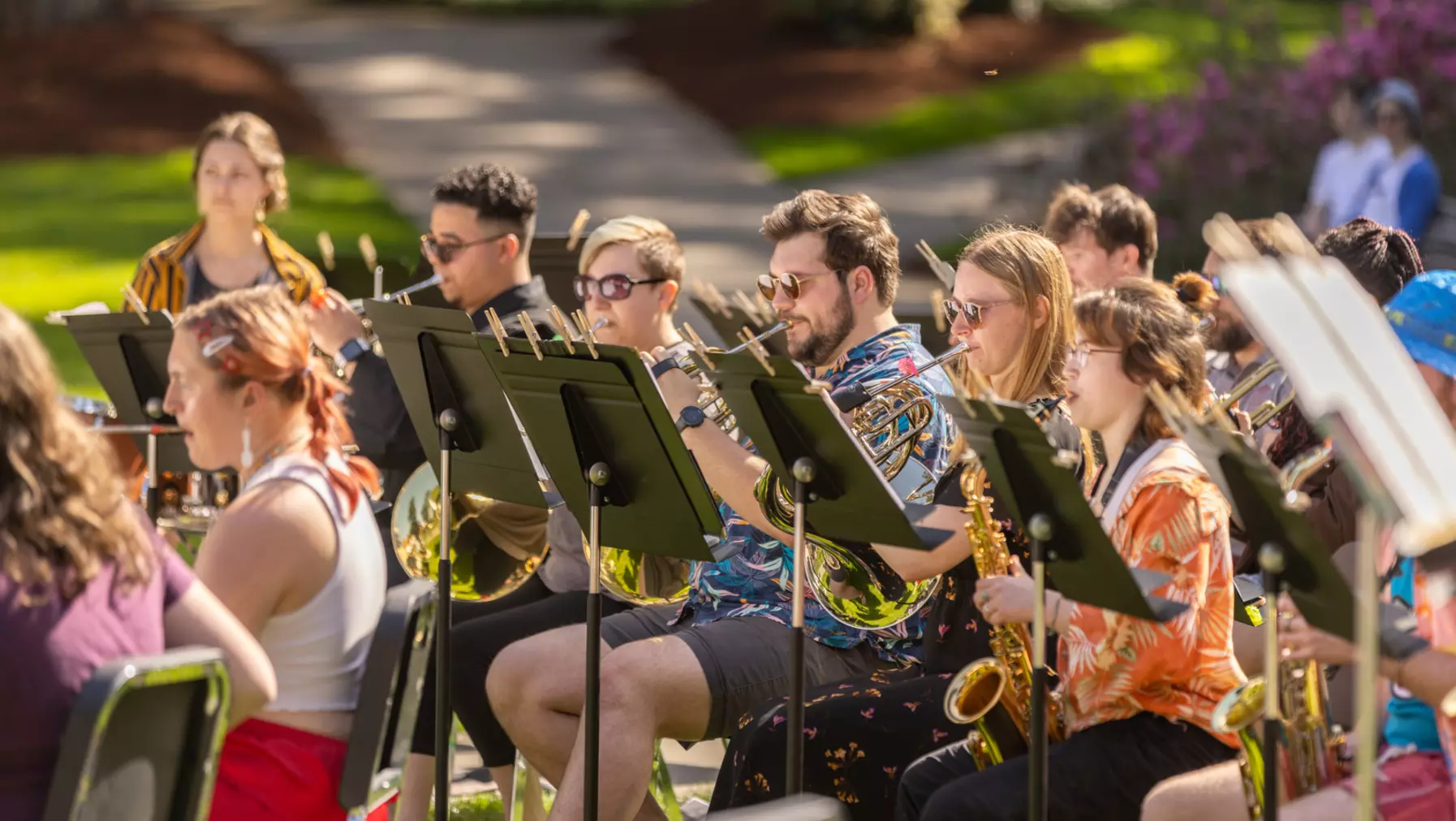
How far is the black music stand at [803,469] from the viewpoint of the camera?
11.2 ft

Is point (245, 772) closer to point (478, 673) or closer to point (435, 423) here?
point (435, 423)

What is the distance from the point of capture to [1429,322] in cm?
319

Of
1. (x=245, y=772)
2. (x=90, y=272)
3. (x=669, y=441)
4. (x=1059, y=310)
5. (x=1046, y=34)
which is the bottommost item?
(x=245, y=772)

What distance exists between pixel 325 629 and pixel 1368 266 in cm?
274

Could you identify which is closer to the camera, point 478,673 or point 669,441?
point 669,441

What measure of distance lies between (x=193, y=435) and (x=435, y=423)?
835mm

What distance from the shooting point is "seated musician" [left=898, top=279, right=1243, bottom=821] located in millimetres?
3373

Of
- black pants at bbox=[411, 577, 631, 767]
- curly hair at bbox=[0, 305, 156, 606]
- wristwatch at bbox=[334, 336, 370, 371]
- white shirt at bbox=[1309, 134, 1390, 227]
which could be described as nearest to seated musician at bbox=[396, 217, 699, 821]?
black pants at bbox=[411, 577, 631, 767]

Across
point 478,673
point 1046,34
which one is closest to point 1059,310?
point 478,673

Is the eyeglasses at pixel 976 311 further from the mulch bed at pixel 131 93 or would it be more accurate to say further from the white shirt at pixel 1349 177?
the mulch bed at pixel 131 93

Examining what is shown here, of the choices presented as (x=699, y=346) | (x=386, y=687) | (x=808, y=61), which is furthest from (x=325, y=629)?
(x=808, y=61)

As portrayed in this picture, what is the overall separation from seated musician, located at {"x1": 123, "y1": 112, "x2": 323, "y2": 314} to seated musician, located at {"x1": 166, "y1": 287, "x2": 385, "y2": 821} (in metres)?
2.90

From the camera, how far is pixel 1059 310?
13.5 feet

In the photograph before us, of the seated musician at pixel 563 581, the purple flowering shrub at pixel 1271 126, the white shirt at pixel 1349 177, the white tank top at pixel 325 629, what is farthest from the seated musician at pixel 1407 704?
the purple flowering shrub at pixel 1271 126
